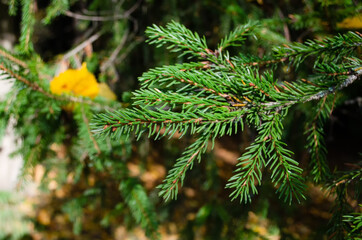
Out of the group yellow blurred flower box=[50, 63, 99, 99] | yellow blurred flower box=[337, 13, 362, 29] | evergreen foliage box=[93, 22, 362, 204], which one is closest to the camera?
evergreen foliage box=[93, 22, 362, 204]

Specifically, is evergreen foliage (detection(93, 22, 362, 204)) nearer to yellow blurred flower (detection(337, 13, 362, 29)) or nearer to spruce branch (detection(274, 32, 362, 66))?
spruce branch (detection(274, 32, 362, 66))

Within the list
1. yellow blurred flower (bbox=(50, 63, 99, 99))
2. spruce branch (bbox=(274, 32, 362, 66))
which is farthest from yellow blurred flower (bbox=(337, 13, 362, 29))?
yellow blurred flower (bbox=(50, 63, 99, 99))

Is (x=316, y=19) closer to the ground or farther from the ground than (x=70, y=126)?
farther from the ground

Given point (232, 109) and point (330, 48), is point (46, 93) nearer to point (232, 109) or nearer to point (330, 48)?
point (232, 109)

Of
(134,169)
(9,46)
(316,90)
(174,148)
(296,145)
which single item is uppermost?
(316,90)

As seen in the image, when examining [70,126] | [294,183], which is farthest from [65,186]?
[294,183]

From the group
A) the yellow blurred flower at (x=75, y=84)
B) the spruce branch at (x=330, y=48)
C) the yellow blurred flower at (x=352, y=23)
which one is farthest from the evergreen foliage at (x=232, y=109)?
the yellow blurred flower at (x=75, y=84)

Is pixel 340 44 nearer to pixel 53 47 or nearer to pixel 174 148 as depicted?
pixel 174 148

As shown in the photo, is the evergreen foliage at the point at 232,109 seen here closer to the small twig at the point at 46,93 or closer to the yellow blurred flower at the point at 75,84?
the small twig at the point at 46,93

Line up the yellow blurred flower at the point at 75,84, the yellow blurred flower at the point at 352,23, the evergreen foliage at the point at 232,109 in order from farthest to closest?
1. the yellow blurred flower at the point at 75,84
2. the yellow blurred flower at the point at 352,23
3. the evergreen foliage at the point at 232,109
